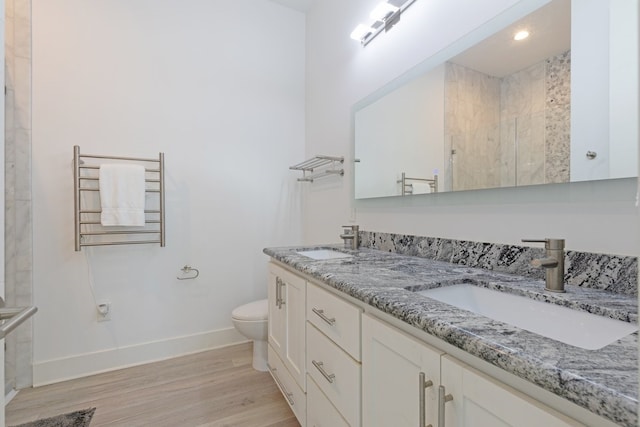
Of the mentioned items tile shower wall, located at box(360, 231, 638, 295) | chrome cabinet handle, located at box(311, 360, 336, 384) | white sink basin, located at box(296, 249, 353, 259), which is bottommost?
chrome cabinet handle, located at box(311, 360, 336, 384)

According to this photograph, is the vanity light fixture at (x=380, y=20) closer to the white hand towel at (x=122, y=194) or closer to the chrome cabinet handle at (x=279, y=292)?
the chrome cabinet handle at (x=279, y=292)

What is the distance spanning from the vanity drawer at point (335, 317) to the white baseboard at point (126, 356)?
4.71ft

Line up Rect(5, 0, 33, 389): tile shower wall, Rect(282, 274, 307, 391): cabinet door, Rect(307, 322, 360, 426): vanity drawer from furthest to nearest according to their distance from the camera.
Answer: Rect(5, 0, 33, 389): tile shower wall
Rect(282, 274, 307, 391): cabinet door
Rect(307, 322, 360, 426): vanity drawer

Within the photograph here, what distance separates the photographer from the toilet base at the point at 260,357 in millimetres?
1925

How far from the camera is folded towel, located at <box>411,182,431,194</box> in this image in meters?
1.40

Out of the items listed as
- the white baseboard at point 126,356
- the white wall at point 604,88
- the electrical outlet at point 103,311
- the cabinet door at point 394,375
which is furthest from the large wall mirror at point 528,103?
the electrical outlet at point 103,311

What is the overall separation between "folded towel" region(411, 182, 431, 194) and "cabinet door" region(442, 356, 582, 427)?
0.96m

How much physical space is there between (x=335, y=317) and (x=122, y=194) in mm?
1715

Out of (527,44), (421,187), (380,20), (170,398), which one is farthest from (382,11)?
(170,398)

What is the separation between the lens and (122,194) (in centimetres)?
189

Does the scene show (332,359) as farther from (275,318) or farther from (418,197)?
(418,197)

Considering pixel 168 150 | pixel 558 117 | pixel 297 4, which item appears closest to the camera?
pixel 558 117

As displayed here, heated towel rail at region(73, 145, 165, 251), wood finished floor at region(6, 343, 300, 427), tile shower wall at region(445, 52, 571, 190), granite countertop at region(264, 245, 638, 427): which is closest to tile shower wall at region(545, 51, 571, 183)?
tile shower wall at region(445, 52, 571, 190)

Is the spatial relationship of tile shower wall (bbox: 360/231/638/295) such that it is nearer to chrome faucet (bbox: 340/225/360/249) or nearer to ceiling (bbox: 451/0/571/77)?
chrome faucet (bbox: 340/225/360/249)
